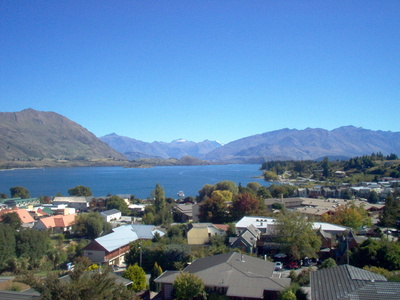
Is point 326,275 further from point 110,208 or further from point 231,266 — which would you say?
point 110,208

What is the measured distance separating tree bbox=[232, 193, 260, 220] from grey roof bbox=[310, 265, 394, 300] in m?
15.8

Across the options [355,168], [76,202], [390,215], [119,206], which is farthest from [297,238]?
[355,168]

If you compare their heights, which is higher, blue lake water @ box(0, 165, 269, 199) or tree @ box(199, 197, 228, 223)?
tree @ box(199, 197, 228, 223)

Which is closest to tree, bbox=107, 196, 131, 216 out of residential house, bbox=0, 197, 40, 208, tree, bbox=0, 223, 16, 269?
residential house, bbox=0, 197, 40, 208

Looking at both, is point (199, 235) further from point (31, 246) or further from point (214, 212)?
point (31, 246)

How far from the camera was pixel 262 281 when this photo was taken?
10367 millimetres

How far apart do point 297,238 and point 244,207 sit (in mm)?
9840

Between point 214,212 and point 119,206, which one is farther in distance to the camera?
point 119,206

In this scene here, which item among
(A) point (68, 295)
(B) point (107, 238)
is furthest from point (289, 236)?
(A) point (68, 295)

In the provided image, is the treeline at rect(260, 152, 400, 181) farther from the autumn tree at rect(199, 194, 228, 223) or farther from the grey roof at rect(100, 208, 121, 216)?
the grey roof at rect(100, 208, 121, 216)

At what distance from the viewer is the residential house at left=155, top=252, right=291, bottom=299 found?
32.7ft

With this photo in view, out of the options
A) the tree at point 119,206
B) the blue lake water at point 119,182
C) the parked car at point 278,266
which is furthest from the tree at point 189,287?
the blue lake water at point 119,182

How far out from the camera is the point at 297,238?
632 inches

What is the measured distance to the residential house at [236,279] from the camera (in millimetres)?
9953
